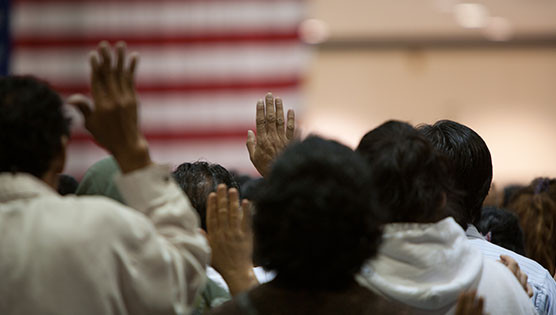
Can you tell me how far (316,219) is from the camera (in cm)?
117

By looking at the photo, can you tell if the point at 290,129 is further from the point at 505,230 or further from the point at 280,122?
the point at 505,230

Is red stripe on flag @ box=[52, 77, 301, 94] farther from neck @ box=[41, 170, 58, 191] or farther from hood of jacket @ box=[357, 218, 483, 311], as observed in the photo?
neck @ box=[41, 170, 58, 191]

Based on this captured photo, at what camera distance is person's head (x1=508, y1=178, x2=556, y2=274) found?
9.19 ft

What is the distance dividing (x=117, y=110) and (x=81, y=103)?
0.07m

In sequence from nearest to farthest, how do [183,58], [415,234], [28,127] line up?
[28,127]
[415,234]
[183,58]

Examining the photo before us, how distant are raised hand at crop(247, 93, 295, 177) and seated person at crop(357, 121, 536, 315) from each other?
462 mm

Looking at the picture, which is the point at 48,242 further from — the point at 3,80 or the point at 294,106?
the point at 294,106

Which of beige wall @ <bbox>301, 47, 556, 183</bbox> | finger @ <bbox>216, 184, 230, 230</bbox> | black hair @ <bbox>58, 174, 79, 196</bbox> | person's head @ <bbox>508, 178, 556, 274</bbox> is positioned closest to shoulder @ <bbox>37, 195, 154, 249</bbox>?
finger @ <bbox>216, 184, 230, 230</bbox>

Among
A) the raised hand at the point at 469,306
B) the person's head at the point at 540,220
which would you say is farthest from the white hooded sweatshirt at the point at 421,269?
the person's head at the point at 540,220

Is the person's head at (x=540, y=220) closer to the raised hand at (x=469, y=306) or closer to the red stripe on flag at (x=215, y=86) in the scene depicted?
the raised hand at (x=469, y=306)

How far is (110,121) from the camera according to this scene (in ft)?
4.33

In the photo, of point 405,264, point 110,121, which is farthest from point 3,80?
point 405,264

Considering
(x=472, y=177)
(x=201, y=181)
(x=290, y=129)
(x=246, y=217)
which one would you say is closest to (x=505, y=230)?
(x=472, y=177)

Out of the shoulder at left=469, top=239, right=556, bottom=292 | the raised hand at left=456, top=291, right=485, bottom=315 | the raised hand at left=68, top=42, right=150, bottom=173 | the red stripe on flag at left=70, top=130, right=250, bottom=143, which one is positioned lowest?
the red stripe on flag at left=70, top=130, right=250, bottom=143
